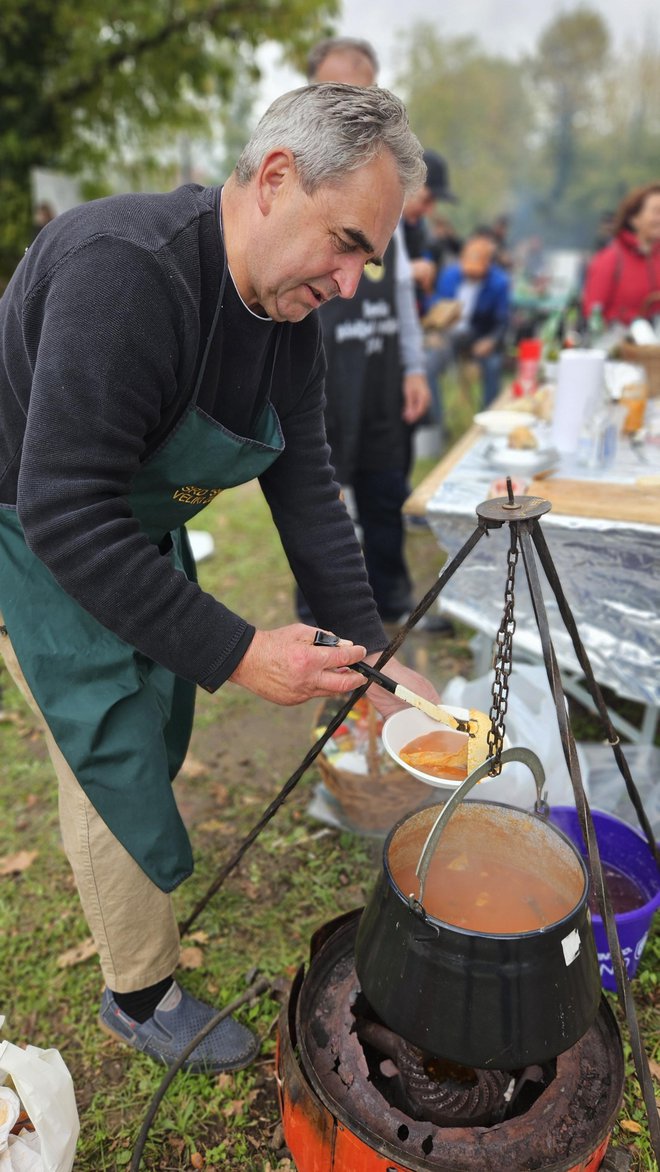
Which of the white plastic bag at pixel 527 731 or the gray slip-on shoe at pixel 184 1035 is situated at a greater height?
the white plastic bag at pixel 527 731

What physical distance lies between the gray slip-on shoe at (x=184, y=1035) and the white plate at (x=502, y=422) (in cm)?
253

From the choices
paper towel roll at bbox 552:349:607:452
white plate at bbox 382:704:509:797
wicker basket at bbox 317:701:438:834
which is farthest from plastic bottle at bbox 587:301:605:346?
white plate at bbox 382:704:509:797

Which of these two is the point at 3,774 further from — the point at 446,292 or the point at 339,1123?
the point at 446,292

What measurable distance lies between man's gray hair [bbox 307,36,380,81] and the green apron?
246 centimetres

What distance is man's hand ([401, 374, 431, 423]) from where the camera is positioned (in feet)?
13.6

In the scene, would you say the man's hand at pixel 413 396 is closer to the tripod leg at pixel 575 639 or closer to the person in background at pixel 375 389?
the person in background at pixel 375 389

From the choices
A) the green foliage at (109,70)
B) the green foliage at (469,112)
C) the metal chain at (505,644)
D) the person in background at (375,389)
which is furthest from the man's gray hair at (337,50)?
the green foliage at (469,112)

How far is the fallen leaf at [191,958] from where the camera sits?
7.87 feet

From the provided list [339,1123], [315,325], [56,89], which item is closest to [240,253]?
[315,325]

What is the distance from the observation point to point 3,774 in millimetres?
3387

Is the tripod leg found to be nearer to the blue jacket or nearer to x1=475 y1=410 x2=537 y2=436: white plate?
x1=475 y1=410 x2=537 y2=436: white plate

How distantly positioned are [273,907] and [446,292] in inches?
306

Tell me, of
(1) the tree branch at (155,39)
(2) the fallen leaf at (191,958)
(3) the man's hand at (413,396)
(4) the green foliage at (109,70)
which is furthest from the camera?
(1) the tree branch at (155,39)

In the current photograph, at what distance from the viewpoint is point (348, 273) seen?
1464 mm
